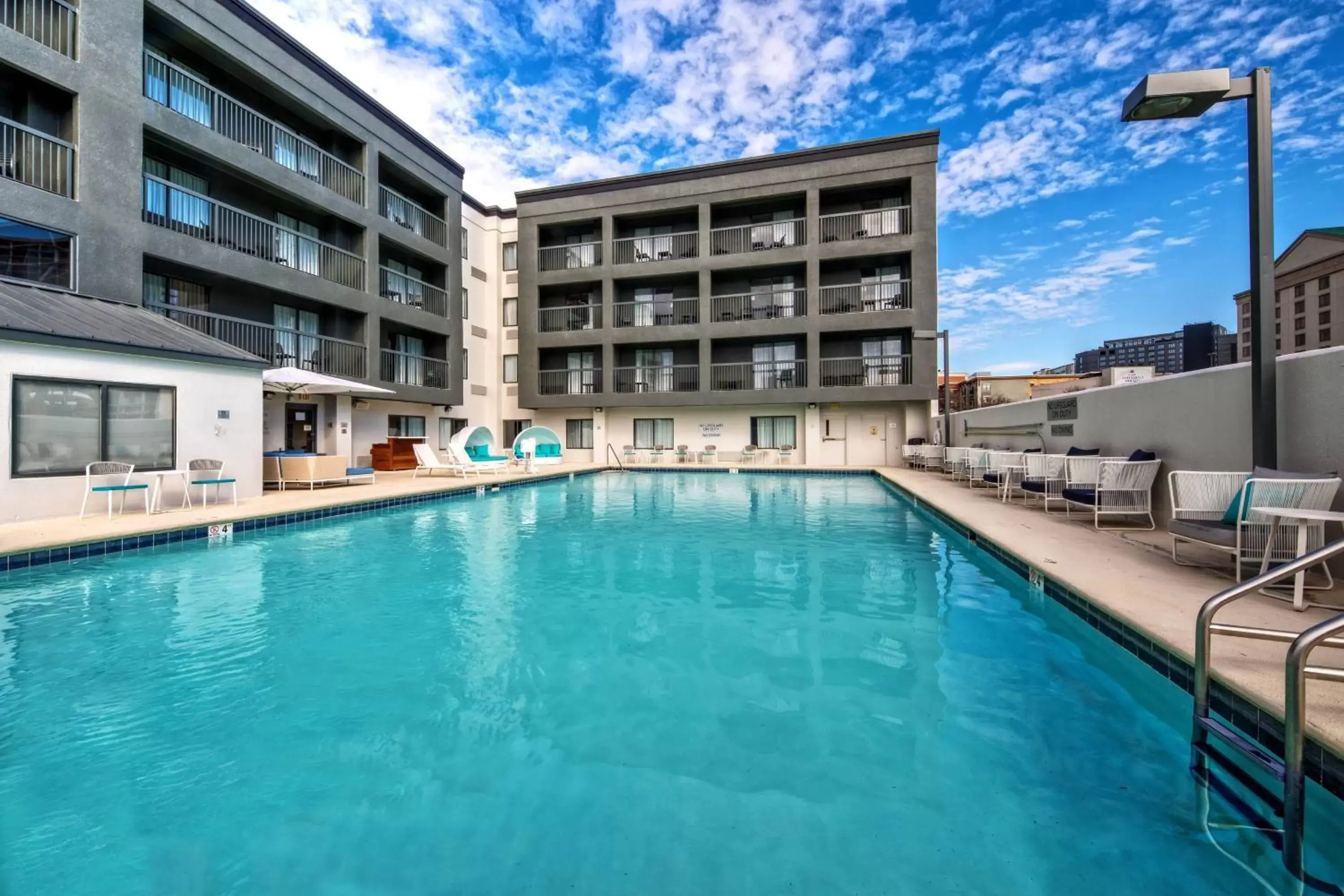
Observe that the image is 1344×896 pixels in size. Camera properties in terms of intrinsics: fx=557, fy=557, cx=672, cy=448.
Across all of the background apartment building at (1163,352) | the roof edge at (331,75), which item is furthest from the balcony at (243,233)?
the background apartment building at (1163,352)

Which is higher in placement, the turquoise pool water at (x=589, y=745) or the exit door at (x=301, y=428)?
the exit door at (x=301, y=428)

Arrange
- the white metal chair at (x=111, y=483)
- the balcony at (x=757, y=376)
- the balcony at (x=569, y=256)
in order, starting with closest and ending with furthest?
the white metal chair at (x=111, y=483) < the balcony at (x=757, y=376) < the balcony at (x=569, y=256)

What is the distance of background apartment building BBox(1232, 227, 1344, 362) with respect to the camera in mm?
29922

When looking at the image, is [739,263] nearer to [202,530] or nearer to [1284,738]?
[202,530]

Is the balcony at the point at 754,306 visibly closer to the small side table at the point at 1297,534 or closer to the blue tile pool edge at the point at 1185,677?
the blue tile pool edge at the point at 1185,677

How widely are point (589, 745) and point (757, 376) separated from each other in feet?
66.8

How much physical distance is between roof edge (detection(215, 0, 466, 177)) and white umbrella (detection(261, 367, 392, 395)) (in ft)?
29.7

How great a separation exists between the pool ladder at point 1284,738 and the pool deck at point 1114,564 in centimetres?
Answer: 25

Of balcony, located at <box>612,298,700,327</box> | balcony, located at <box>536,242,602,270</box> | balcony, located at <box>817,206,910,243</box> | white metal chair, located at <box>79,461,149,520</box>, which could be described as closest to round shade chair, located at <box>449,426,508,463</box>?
white metal chair, located at <box>79,461,149,520</box>

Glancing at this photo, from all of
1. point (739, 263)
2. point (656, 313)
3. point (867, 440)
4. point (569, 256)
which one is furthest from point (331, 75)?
point (867, 440)

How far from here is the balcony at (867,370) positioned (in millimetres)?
20328

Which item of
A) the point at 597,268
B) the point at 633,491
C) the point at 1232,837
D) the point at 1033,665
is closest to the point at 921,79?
the point at 597,268

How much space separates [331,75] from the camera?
53.3 feet

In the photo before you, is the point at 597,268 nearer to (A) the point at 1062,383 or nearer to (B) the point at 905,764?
(A) the point at 1062,383
